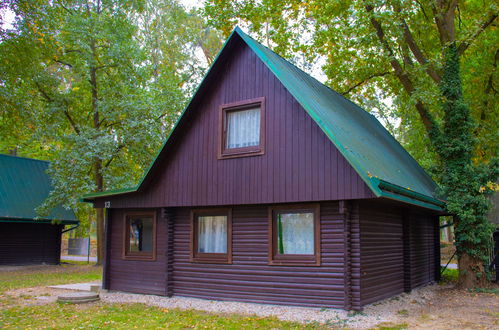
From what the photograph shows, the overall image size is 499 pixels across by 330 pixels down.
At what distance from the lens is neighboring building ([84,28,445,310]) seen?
1011 cm

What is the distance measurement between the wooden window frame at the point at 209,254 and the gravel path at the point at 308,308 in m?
A: 1.04

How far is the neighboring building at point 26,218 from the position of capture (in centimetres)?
2250

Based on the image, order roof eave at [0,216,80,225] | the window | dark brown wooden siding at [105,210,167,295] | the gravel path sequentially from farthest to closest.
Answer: roof eave at [0,216,80,225] < the window < dark brown wooden siding at [105,210,167,295] < the gravel path

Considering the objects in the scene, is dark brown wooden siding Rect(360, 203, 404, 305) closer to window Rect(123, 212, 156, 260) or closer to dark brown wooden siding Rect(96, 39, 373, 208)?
dark brown wooden siding Rect(96, 39, 373, 208)

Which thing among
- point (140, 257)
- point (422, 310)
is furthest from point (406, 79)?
point (140, 257)

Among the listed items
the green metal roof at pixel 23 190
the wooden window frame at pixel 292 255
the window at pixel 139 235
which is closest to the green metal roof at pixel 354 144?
the window at pixel 139 235

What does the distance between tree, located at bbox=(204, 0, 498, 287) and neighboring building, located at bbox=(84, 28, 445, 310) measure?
1.85 meters

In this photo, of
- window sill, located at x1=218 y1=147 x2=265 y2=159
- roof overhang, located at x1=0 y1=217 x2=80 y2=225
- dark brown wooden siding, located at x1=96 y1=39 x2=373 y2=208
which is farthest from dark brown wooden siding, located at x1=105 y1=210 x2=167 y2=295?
roof overhang, located at x1=0 y1=217 x2=80 y2=225

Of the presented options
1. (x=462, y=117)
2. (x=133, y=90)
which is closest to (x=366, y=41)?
(x=462, y=117)

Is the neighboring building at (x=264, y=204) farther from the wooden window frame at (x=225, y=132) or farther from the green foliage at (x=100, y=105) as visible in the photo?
the green foliage at (x=100, y=105)

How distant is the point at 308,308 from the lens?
1023cm

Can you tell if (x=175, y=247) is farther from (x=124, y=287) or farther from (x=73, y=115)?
(x=73, y=115)

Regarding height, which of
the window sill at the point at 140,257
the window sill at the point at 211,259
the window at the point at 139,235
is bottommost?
the window sill at the point at 140,257

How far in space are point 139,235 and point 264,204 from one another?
4.56 meters
